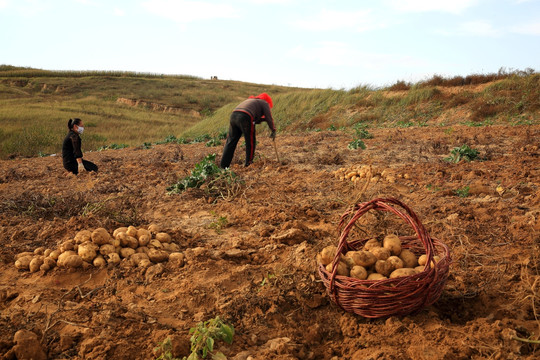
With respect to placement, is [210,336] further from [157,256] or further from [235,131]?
[235,131]

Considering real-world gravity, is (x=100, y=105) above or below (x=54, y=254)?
above

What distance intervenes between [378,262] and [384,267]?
5 centimetres

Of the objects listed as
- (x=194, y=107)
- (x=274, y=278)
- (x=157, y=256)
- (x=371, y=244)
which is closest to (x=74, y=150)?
(x=157, y=256)

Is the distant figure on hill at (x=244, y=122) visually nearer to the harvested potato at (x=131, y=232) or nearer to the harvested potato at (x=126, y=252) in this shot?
the harvested potato at (x=131, y=232)

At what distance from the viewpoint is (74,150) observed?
26.3 feet

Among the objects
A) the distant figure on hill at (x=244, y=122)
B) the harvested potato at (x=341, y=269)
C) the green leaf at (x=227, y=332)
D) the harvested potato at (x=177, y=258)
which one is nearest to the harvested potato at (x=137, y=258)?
the harvested potato at (x=177, y=258)

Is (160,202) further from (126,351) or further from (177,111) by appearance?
(177,111)

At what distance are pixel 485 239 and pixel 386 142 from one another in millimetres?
6545

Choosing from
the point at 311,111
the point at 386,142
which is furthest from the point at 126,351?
the point at 311,111

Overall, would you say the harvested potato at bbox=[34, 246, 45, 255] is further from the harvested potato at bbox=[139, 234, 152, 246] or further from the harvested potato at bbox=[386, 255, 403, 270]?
the harvested potato at bbox=[386, 255, 403, 270]

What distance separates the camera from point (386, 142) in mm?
9922

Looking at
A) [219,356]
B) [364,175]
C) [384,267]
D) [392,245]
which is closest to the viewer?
[219,356]

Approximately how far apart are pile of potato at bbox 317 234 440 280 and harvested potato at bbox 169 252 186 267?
4.20ft

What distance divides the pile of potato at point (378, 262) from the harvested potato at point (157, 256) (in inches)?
56.8
